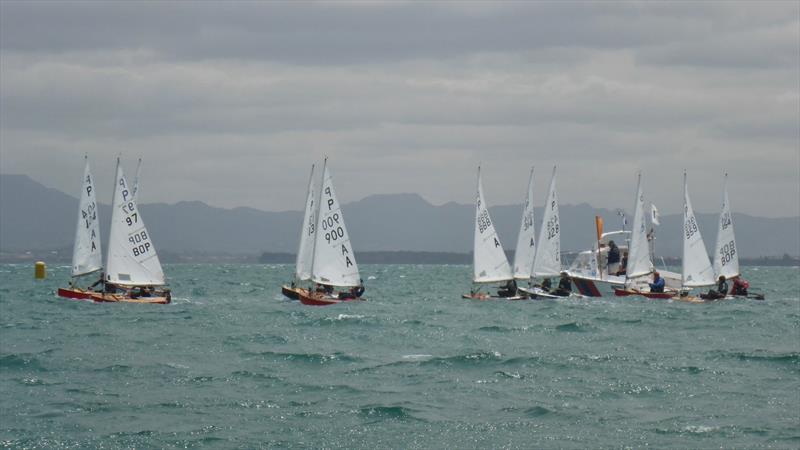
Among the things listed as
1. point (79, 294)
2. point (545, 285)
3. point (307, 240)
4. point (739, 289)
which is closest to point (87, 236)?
point (79, 294)

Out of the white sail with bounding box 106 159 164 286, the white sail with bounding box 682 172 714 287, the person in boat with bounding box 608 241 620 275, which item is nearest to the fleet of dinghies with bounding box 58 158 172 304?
the white sail with bounding box 106 159 164 286

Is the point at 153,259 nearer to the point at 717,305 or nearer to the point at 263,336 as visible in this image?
the point at 263,336

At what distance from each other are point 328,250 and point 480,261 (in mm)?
8986

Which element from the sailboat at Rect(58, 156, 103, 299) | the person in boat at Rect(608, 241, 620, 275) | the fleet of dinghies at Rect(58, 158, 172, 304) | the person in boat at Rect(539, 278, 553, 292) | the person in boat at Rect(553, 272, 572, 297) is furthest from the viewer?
the person in boat at Rect(608, 241, 620, 275)

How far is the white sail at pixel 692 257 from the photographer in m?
60.6

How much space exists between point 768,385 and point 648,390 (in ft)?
10.0

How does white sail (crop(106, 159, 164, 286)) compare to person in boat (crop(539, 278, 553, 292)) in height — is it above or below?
above

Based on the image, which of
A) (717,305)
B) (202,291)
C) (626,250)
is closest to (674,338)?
(717,305)

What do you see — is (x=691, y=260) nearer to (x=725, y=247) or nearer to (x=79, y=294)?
(x=725, y=247)

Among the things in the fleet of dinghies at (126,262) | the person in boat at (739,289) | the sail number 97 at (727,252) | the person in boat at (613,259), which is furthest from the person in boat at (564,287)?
the fleet of dinghies at (126,262)

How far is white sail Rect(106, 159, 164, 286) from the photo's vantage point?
5241cm

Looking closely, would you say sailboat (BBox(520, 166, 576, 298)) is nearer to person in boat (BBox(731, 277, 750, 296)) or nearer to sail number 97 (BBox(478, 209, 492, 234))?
sail number 97 (BBox(478, 209, 492, 234))

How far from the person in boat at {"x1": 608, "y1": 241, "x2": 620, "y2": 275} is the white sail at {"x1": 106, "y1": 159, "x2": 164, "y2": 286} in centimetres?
2579

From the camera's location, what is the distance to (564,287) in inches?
2376
